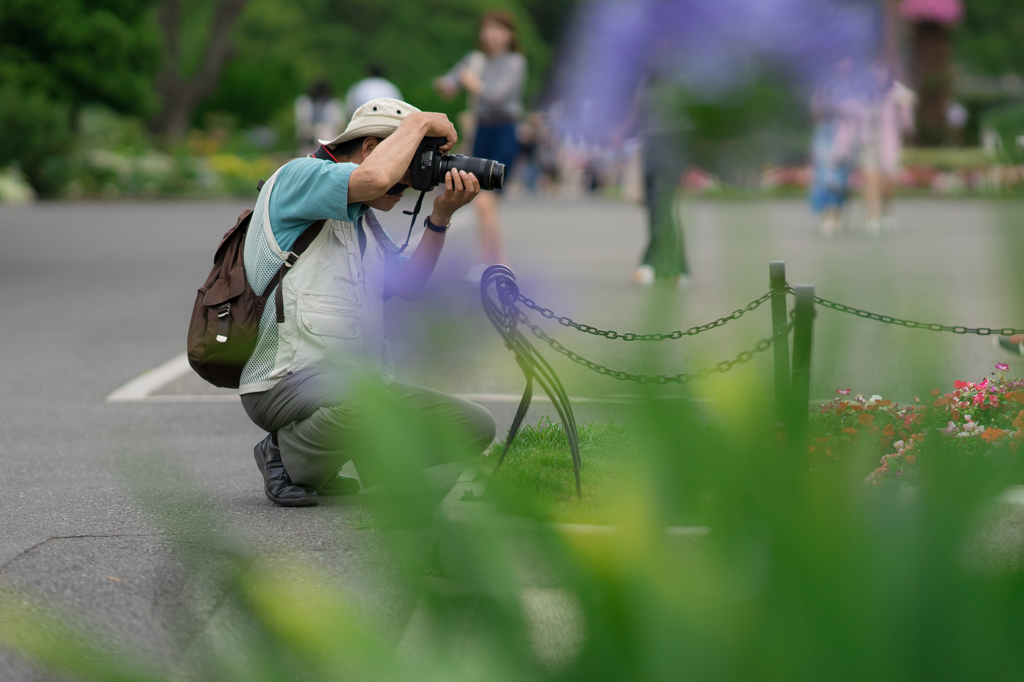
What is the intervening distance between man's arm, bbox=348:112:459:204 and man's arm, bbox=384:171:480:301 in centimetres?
13

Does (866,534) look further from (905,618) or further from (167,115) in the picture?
(167,115)

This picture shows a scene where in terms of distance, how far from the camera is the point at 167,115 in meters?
36.1

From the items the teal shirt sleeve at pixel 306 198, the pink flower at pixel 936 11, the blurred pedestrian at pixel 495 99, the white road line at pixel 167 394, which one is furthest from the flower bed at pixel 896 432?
the pink flower at pixel 936 11

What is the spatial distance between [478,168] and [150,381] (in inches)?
146

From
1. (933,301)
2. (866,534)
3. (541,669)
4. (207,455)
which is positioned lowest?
(207,455)

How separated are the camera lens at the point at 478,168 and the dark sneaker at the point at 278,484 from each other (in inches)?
40.7

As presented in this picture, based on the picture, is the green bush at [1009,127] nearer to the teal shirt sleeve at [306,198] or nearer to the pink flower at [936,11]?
the teal shirt sleeve at [306,198]

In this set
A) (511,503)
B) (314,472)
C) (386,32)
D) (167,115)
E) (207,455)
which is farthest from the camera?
(386,32)

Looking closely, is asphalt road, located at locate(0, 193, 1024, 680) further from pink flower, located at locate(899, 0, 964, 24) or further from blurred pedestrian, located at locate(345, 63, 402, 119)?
pink flower, located at locate(899, 0, 964, 24)

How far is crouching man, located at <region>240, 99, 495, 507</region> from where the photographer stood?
153 inches

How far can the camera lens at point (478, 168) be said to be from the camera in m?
3.89

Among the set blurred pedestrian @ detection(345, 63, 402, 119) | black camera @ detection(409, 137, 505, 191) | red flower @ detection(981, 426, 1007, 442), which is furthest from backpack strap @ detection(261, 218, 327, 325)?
blurred pedestrian @ detection(345, 63, 402, 119)

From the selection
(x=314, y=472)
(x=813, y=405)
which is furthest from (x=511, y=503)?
(x=314, y=472)

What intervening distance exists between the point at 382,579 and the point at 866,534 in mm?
439
